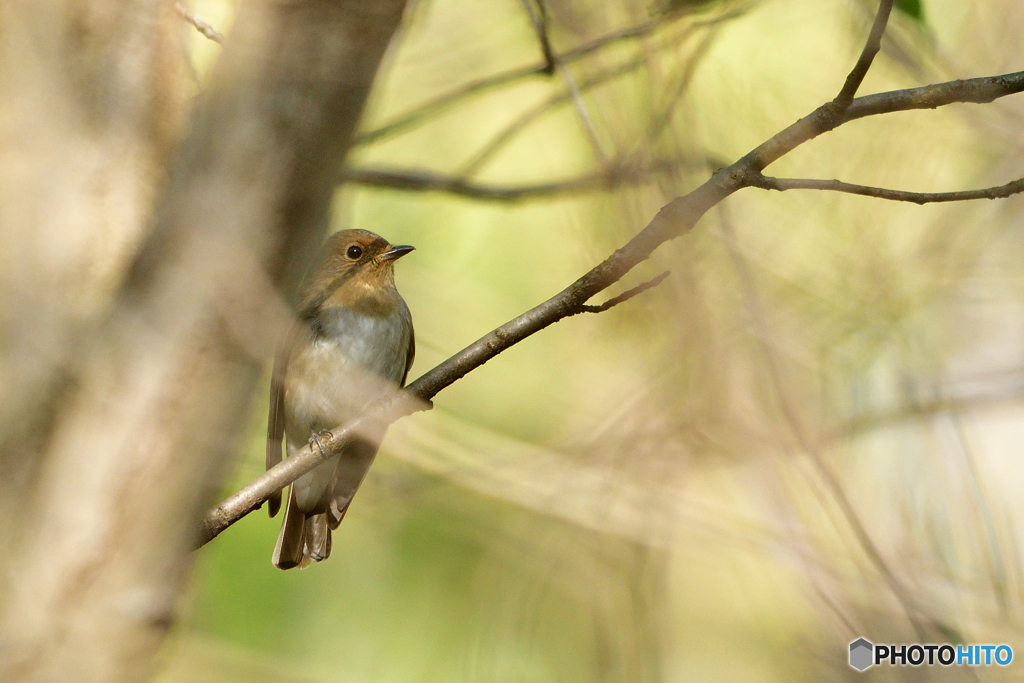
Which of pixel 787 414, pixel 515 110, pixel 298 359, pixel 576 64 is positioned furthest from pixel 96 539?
pixel 515 110

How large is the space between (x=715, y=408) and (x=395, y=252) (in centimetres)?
282

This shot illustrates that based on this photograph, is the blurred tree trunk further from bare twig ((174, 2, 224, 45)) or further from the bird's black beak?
the bird's black beak

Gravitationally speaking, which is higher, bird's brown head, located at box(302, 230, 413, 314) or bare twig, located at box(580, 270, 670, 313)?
bird's brown head, located at box(302, 230, 413, 314)

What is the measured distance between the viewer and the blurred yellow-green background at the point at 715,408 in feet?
7.00

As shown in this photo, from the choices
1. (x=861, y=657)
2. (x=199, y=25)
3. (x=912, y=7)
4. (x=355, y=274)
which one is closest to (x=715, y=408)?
(x=861, y=657)

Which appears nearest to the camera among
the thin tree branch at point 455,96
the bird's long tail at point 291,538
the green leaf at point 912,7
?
the green leaf at point 912,7

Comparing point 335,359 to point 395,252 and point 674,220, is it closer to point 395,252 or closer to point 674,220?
point 395,252

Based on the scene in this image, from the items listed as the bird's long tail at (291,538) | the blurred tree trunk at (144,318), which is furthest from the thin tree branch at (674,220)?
the bird's long tail at (291,538)

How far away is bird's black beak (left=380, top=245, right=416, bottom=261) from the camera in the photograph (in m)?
4.90

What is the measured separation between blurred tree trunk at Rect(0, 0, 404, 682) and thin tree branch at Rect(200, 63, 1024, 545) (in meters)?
0.44

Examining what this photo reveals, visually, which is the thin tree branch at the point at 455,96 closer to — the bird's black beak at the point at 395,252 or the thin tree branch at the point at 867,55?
the bird's black beak at the point at 395,252

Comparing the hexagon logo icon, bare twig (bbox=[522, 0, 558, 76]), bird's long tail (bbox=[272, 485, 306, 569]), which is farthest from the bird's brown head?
the hexagon logo icon

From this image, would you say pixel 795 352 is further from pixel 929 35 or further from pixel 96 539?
pixel 96 539

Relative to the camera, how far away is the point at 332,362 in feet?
15.6
